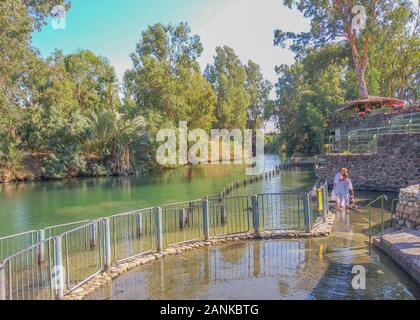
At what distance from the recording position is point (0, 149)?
35.0 m

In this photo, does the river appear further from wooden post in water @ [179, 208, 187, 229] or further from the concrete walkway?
the concrete walkway

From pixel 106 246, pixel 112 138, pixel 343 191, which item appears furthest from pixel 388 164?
pixel 112 138

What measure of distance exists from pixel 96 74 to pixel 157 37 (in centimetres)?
1307

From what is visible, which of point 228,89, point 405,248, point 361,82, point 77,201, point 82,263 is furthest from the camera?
point 228,89

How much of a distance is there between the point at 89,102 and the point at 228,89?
24871 mm

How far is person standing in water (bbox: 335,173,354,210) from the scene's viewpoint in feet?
45.2

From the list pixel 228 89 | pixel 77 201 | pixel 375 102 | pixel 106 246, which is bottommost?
pixel 77 201

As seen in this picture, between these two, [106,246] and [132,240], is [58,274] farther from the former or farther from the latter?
[132,240]

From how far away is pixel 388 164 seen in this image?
19.9m

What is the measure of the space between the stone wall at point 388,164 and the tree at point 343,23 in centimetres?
1178

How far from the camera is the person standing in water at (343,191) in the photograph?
45.2ft

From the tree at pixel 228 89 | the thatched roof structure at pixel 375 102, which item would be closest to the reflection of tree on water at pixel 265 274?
the thatched roof structure at pixel 375 102

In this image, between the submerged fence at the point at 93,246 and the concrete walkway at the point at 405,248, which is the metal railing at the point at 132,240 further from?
the concrete walkway at the point at 405,248
